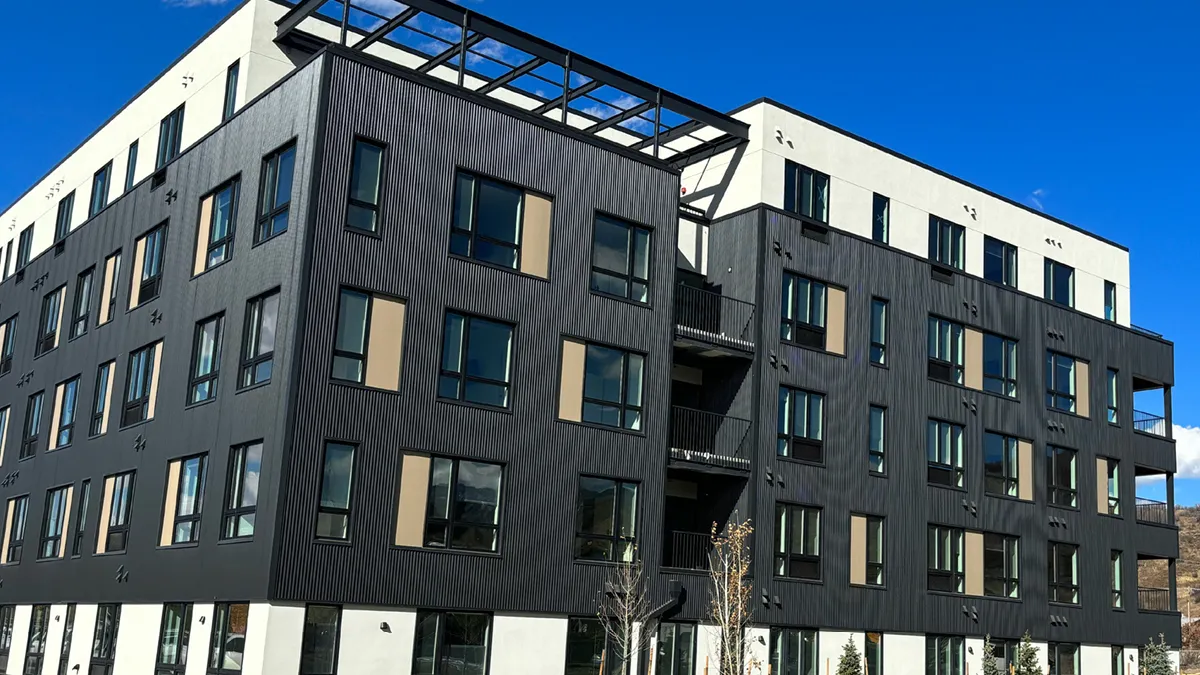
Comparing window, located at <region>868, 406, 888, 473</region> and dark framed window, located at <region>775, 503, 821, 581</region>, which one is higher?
window, located at <region>868, 406, 888, 473</region>

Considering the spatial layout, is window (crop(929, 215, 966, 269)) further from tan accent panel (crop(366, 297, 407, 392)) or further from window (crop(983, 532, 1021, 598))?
tan accent panel (crop(366, 297, 407, 392))

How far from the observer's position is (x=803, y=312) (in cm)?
3616

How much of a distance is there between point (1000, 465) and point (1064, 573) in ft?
14.6

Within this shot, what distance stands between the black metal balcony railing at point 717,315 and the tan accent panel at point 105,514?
595 inches

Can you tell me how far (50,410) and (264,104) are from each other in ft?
48.1

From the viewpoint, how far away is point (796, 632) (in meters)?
34.7

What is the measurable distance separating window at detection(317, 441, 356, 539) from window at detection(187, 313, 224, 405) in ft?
13.4

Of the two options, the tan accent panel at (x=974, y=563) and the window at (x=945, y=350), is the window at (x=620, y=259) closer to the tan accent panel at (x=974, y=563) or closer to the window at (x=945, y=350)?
the window at (x=945, y=350)

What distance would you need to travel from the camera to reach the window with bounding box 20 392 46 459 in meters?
39.7

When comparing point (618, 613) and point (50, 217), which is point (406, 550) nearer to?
point (618, 613)

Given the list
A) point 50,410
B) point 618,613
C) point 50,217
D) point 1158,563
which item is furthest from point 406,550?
point 1158,563

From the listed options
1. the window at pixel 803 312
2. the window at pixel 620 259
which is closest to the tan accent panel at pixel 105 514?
the window at pixel 620 259

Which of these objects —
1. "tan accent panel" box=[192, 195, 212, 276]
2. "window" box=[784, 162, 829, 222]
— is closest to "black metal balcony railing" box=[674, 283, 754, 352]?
"window" box=[784, 162, 829, 222]

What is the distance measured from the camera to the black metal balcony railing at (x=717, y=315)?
1358 inches
